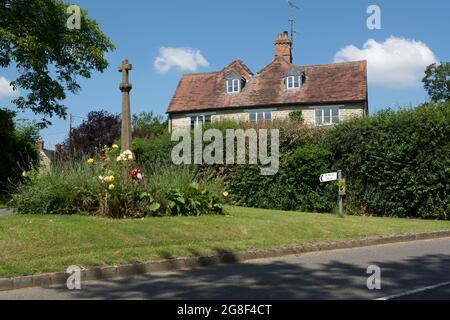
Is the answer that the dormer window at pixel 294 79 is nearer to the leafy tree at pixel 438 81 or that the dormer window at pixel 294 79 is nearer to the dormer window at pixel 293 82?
the dormer window at pixel 293 82

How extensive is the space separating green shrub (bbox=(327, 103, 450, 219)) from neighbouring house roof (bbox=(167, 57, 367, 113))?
2131 centimetres

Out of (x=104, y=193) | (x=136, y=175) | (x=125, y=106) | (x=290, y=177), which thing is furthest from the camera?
(x=290, y=177)

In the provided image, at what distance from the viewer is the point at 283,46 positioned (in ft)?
158

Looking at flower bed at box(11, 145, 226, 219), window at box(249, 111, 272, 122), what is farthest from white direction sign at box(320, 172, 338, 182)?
window at box(249, 111, 272, 122)

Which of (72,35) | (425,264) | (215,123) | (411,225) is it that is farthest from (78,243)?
(72,35)

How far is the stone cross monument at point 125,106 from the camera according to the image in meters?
15.1

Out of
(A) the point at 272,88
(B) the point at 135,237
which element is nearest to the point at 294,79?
(A) the point at 272,88

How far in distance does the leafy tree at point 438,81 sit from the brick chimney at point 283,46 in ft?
127

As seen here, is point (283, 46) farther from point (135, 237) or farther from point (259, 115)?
point (135, 237)

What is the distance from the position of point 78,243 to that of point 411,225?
32.4 ft

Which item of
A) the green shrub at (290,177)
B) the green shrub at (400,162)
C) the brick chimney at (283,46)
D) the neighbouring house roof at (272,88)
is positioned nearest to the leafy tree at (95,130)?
the neighbouring house roof at (272,88)

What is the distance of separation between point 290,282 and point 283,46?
42.6 meters

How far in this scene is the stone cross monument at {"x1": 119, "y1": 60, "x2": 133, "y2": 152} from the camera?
15055 millimetres
